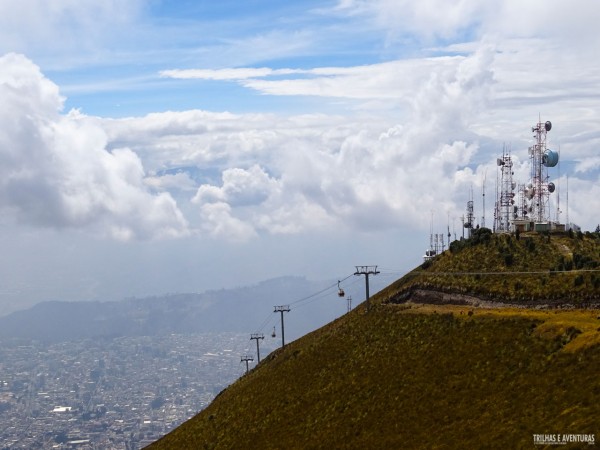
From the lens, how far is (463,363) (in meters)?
62.5

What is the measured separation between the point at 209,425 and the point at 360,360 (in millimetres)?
19836

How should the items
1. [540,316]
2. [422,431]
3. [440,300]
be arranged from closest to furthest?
[422,431] < [540,316] < [440,300]

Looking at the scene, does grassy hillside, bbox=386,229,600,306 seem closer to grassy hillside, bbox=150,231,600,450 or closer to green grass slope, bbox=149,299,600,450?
grassy hillside, bbox=150,231,600,450

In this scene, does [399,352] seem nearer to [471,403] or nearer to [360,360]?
[360,360]

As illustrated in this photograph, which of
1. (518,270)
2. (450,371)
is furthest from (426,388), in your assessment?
(518,270)

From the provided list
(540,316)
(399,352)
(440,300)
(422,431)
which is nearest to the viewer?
(422,431)

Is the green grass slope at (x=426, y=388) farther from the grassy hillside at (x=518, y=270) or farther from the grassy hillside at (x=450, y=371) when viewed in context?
the grassy hillside at (x=518, y=270)

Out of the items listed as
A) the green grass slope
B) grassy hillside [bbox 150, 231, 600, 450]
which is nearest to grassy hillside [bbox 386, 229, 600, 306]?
grassy hillside [bbox 150, 231, 600, 450]

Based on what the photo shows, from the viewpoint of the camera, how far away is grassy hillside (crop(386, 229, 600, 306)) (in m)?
79.8

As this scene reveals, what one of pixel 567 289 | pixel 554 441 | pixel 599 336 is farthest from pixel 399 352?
pixel 554 441

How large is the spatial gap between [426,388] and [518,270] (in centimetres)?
3388

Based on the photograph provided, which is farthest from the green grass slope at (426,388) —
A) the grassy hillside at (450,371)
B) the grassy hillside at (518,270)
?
the grassy hillside at (518,270)

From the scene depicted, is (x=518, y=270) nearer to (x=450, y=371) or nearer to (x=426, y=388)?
(x=450, y=371)

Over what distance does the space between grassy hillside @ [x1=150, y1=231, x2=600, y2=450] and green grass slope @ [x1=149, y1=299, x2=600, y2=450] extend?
0.14 meters
